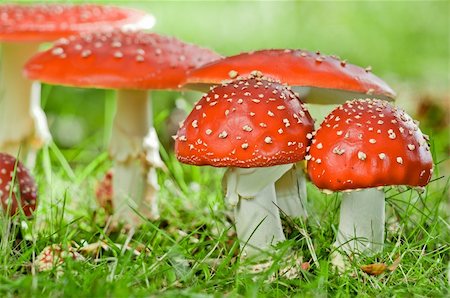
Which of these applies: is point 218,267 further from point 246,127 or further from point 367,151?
point 367,151

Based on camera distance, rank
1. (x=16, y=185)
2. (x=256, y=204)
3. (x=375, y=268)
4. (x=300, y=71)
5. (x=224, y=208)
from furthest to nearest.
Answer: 1. (x=224, y=208)
2. (x=16, y=185)
3. (x=256, y=204)
4. (x=300, y=71)
5. (x=375, y=268)

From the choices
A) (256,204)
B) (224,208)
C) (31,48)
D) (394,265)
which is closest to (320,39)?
(31,48)

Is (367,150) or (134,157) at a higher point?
(367,150)

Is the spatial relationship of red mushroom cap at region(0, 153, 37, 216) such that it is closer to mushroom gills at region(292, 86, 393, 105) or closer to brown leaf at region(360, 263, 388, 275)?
mushroom gills at region(292, 86, 393, 105)

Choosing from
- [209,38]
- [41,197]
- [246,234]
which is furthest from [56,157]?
[209,38]

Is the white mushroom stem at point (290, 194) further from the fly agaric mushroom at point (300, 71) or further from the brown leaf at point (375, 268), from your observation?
the brown leaf at point (375, 268)

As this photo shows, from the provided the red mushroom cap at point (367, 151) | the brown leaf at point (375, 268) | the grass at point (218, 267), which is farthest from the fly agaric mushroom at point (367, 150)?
the grass at point (218, 267)

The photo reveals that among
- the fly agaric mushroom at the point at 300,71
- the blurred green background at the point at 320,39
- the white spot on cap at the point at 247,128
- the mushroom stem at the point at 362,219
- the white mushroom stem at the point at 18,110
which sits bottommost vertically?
the blurred green background at the point at 320,39
